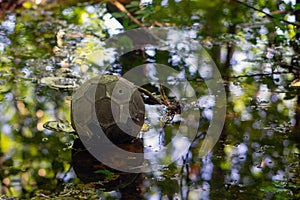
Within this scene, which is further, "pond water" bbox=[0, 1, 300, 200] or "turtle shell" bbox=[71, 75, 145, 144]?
"turtle shell" bbox=[71, 75, 145, 144]

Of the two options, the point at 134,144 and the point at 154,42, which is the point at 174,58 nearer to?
the point at 154,42

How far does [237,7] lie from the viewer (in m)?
6.22

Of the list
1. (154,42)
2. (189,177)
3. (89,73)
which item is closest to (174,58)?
(154,42)

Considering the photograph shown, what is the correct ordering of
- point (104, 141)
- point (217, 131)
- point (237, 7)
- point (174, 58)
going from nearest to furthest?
1. point (104, 141)
2. point (217, 131)
3. point (174, 58)
4. point (237, 7)

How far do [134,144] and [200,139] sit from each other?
46 cm

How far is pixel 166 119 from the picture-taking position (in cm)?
368

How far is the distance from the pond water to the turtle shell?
0.58 ft

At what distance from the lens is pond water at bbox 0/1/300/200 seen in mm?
2893

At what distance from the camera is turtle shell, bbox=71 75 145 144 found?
3207mm

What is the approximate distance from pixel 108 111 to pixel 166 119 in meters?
0.61

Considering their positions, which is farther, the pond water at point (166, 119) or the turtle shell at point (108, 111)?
the turtle shell at point (108, 111)

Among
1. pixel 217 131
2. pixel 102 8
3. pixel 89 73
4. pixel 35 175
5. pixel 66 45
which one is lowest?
pixel 35 175

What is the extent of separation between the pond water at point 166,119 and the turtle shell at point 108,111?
7.0 inches

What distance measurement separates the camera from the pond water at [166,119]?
2893mm
